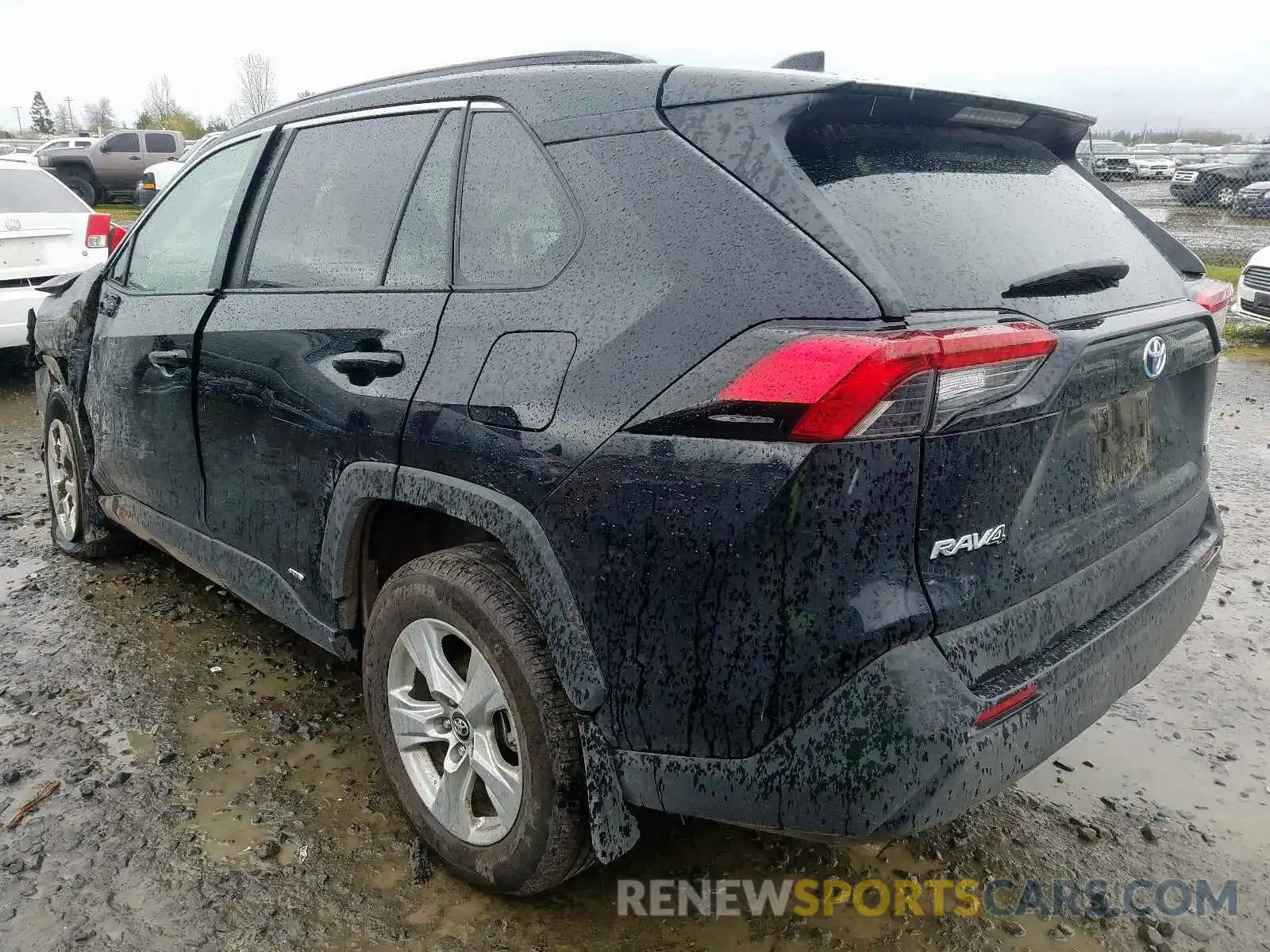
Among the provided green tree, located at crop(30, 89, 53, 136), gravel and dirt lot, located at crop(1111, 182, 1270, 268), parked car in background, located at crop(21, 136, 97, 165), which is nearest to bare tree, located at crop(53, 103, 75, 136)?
green tree, located at crop(30, 89, 53, 136)

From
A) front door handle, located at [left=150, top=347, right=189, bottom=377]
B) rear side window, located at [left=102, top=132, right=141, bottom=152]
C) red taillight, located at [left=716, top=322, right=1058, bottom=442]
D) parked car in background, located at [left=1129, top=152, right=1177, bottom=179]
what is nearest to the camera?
red taillight, located at [left=716, top=322, right=1058, bottom=442]

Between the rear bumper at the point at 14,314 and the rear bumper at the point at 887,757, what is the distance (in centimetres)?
693

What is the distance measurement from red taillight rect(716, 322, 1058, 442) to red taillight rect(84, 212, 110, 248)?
7.57m

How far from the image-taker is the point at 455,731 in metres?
2.29

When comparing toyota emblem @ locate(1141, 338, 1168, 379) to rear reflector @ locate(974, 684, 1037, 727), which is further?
toyota emblem @ locate(1141, 338, 1168, 379)

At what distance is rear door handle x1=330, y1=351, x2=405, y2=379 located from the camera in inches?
89.6

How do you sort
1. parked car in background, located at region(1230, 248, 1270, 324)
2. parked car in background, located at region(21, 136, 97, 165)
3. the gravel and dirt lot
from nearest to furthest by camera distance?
parked car in background, located at region(1230, 248, 1270, 324)
the gravel and dirt lot
parked car in background, located at region(21, 136, 97, 165)

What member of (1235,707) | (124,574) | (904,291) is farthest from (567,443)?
(124,574)

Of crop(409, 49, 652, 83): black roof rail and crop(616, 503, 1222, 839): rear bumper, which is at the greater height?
crop(409, 49, 652, 83): black roof rail

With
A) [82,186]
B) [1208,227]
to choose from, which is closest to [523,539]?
[1208,227]

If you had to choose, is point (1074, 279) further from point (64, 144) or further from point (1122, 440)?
point (64, 144)

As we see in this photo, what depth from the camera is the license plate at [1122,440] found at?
2010 mm

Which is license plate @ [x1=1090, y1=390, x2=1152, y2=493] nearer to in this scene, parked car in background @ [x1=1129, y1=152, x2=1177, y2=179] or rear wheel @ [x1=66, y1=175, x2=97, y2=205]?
rear wheel @ [x1=66, y1=175, x2=97, y2=205]

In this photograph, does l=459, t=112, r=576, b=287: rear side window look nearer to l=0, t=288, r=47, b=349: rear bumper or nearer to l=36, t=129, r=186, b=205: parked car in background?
l=0, t=288, r=47, b=349: rear bumper
